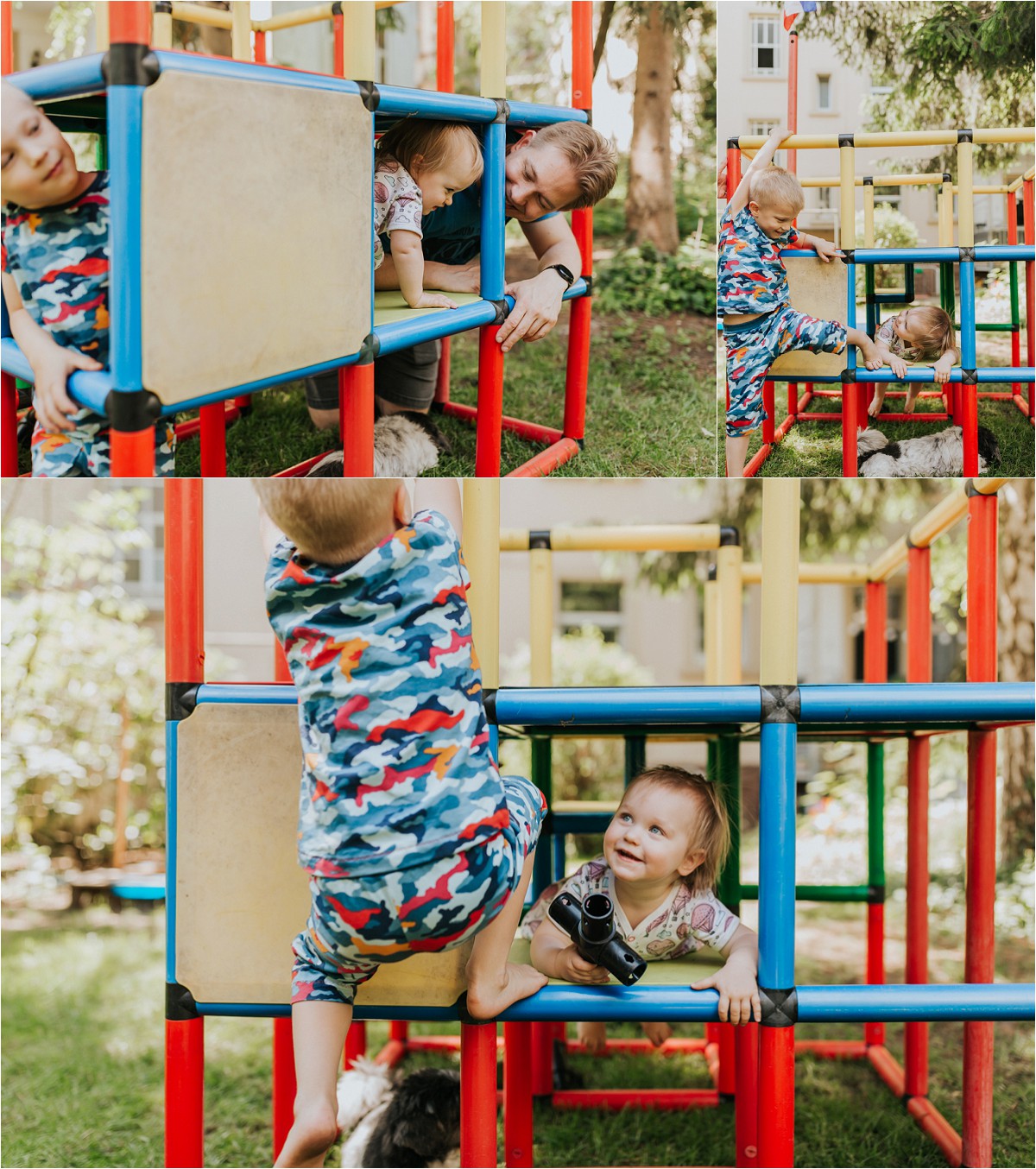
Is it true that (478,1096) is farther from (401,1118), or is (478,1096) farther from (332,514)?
(332,514)

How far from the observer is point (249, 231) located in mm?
1538

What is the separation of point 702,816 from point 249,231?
1208 mm

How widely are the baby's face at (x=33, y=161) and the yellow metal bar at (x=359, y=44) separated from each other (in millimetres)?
490

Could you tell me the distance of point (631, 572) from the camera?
7.19 m

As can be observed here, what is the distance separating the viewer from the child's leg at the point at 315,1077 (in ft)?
4.59

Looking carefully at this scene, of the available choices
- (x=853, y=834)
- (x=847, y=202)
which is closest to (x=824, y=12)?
(x=847, y=202)

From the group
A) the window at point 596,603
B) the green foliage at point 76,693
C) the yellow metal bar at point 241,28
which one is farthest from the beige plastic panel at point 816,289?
the window at point 596,603

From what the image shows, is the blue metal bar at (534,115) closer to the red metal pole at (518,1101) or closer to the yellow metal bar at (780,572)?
the yellow metal bar at (780,572)

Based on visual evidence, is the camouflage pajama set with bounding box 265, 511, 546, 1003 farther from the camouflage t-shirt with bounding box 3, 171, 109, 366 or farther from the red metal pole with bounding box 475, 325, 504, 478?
the red metal pole with bounding box 475, 325, 504, 478

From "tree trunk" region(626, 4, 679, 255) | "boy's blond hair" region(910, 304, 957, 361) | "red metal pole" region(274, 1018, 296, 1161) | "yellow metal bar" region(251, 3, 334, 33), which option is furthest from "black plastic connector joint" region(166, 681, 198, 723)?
"tree trunk" region(626, 4, 679, 255)

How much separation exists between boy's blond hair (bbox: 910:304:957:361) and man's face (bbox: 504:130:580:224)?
82cm

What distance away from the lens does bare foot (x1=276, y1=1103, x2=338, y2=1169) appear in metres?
1.39

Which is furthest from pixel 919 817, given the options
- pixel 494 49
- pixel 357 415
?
pixel 494 49

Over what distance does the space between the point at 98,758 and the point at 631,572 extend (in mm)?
3789
